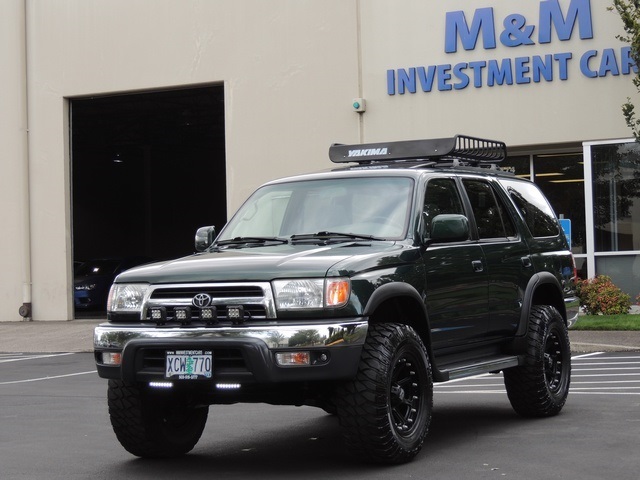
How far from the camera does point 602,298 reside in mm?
20031

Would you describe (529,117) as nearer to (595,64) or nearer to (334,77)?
(595,64)

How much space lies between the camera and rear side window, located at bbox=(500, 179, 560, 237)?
33.7 feet

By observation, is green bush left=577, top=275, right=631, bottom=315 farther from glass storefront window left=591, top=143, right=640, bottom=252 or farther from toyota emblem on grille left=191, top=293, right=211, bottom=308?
toyota emblem on grille left=191, top=293, right=211, bottom=308

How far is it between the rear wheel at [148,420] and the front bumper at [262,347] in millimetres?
517

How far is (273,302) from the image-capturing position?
286 inches

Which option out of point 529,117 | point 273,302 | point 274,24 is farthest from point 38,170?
point 273,302

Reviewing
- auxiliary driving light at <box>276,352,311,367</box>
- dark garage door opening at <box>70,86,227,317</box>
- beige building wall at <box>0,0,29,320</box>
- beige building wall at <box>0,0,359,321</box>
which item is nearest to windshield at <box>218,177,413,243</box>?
auxiliary driving light at <box>276,352,311,367</box>

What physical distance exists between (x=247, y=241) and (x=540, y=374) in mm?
2727

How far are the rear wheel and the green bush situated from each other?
12878 mm

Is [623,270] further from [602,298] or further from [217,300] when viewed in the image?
[217,300]

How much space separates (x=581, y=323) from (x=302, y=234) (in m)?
11.2

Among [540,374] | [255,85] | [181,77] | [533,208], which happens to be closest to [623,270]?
[255,85]

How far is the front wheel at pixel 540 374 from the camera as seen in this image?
9562 millimetres

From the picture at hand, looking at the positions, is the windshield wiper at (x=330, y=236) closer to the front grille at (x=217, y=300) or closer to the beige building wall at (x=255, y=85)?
the front grille at (x=217, y=300)
